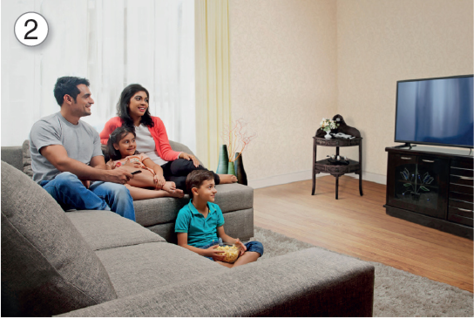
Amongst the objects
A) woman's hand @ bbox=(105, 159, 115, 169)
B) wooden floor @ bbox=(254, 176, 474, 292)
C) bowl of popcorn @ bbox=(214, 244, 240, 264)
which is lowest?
wooden floor @ bbox=(254, 176, 474, 292)

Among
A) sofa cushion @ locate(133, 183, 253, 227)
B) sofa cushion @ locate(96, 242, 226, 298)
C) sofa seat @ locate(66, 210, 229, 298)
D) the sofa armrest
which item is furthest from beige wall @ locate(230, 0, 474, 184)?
the sofa armrest

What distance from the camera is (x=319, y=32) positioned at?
17.0 feet

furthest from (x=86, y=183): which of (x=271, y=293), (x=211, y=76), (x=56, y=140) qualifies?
(x=211, y=76)

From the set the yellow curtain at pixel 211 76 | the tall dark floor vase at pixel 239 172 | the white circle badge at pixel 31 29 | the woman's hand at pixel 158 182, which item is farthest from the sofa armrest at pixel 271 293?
the yellow curtain at pixel 211 76

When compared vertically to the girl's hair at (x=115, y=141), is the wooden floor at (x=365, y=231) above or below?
below

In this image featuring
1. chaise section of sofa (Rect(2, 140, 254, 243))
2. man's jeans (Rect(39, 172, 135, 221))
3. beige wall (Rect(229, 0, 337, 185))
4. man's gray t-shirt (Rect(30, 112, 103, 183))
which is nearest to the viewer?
man's jeans (Rect(39, 172, 135, 221))

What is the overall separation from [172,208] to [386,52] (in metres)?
3.63

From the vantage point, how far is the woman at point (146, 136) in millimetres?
2824

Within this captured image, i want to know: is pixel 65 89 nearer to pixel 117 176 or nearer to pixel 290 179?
pixel 117 176

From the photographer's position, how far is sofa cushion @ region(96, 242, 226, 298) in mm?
1105

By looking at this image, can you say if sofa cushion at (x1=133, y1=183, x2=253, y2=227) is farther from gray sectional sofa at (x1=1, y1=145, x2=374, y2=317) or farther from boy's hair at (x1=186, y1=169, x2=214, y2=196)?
gray sectional sofa at (x1=1, y1=145, x2=374, y2=317)

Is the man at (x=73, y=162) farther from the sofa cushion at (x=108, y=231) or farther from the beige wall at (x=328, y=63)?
the beige wall at (x=328, y=63)

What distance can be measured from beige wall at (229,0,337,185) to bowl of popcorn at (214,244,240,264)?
261 centimetres

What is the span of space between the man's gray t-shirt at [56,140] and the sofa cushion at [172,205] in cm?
46
